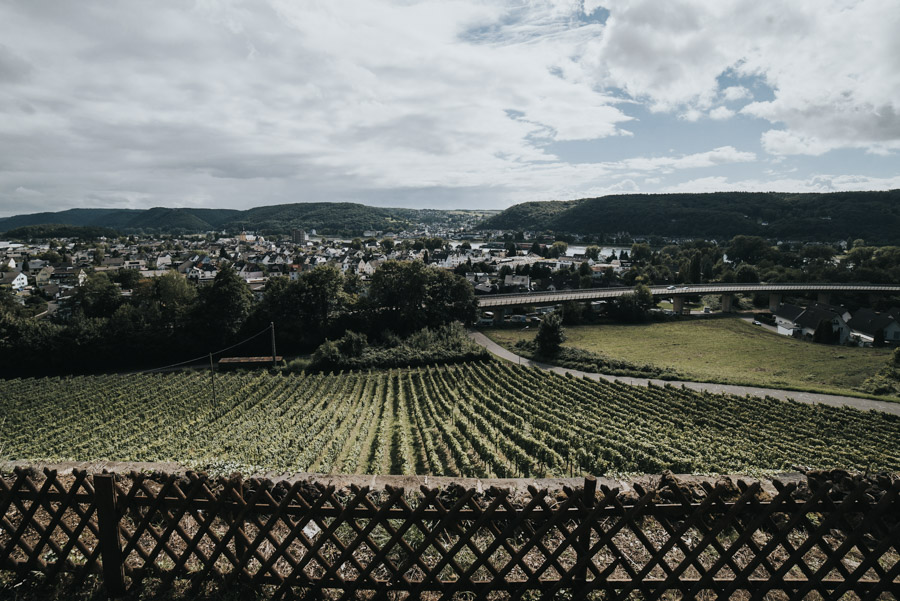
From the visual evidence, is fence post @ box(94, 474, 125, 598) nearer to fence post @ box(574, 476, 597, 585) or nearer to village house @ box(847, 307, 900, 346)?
fence post @ box(574, 476, 597, 585)

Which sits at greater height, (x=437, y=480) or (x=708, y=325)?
(x=437, y=480)

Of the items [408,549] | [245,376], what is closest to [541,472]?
[408,549]

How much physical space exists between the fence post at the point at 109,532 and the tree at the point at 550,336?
3658cm

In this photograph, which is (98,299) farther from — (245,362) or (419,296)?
(419,296)

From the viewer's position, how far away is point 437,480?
20.9 ft

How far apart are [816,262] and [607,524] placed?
107m

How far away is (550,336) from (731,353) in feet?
61.3

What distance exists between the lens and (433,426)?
20812mm

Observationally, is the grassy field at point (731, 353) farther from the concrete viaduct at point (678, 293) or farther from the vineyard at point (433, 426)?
the vineyard at point (433, 426)

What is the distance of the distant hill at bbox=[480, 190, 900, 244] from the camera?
136750mm

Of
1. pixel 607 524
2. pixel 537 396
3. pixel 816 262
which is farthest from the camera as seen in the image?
pixel 816 262

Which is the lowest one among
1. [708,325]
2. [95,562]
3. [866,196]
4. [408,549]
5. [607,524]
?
[708,325]

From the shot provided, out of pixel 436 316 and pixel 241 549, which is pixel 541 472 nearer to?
pixel 241 549

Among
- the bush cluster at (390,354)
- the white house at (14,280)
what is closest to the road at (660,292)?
the bush cluster at (390,354)
